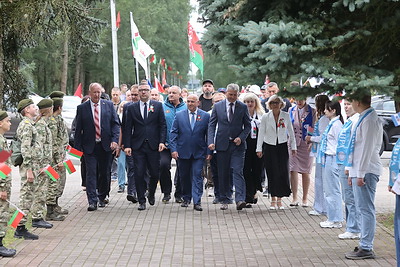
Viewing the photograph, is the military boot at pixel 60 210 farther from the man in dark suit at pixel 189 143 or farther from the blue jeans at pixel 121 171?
the blue jeans at pixel 121 171

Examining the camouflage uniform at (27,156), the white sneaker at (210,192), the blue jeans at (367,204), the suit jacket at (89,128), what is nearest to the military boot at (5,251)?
the camouflage uniform at (27,156)

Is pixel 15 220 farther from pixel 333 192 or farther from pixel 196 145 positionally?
pixel 196 145

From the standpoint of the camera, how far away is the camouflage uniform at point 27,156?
422 inches

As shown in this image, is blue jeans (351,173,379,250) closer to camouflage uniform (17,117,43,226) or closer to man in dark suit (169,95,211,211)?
camouflage uniform (17,117,43,226)

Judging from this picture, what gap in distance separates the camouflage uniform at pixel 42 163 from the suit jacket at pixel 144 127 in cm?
248

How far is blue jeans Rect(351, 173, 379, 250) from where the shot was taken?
9211mm

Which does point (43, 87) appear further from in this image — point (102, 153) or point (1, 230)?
point (1, 230)

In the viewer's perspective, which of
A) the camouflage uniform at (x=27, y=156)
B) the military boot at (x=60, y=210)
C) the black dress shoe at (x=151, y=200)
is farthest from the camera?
the black dress shoe at (x=151, y=200)

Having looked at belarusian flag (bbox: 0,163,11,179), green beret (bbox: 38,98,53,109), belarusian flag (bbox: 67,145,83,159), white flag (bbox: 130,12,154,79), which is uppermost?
white flag (bbox: 130,12,154,79)

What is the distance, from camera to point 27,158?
35.2 feet

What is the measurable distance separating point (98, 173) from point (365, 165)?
6.08 m

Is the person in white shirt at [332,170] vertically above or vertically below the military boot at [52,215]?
above

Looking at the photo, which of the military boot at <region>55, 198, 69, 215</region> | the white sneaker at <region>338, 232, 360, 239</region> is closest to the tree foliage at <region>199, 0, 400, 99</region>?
the white sneaker at <region>338, 232, 360, 239</region>

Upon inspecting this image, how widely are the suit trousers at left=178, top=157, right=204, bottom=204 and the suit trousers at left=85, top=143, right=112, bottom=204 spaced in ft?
4.03
